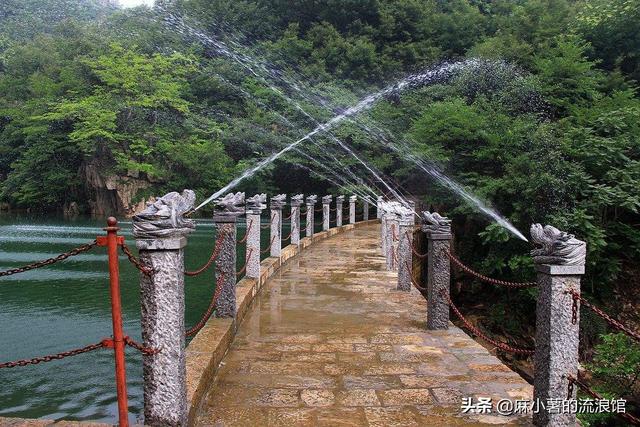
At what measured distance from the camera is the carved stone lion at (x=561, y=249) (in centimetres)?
370

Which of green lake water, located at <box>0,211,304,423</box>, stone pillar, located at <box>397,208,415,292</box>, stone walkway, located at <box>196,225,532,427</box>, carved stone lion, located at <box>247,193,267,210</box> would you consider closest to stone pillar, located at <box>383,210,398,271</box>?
stone pillar, located at <box>397,208,415,292</box>

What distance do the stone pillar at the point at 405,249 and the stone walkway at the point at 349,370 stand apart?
1.82ft

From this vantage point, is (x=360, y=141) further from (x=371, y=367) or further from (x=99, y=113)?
(x=371, y=367)

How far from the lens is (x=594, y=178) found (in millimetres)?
12820

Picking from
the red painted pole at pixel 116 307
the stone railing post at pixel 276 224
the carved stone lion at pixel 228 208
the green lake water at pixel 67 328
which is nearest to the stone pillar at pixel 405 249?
the stone railing post at pixel 276 224

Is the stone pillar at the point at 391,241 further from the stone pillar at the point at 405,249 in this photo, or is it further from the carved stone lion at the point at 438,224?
the carved stone lion at the point at 438,224

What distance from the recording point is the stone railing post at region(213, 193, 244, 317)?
636 centimetres

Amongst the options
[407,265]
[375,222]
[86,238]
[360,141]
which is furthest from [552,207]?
[86,238]

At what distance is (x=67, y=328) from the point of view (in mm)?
9695

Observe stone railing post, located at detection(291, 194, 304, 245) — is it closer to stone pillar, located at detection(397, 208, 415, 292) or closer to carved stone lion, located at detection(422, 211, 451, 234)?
stone pillar, located at detection(397, 208, 415, 292)

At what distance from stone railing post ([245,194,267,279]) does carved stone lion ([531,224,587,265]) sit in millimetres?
5405

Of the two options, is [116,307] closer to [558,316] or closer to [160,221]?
[160,221]

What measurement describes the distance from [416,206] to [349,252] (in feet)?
21.4

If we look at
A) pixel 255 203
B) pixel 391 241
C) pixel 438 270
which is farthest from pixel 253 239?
pixel 391 241
